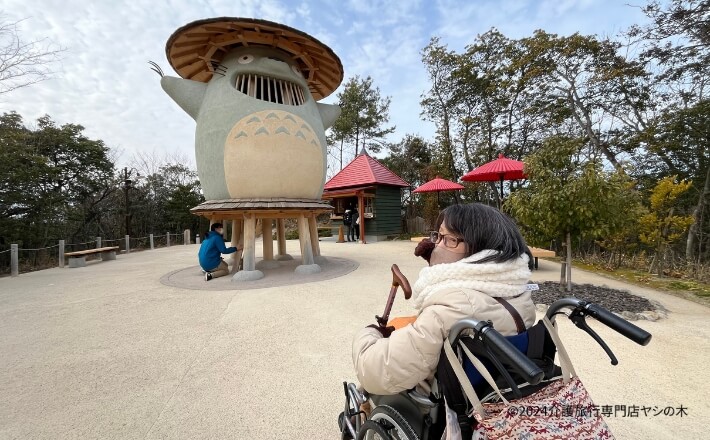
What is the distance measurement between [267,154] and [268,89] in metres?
1.41

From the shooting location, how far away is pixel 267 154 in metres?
5.79

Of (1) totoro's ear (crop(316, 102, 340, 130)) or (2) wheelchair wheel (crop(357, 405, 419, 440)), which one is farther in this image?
(1) totoro's ear (crop(316, 102, 340, 130))

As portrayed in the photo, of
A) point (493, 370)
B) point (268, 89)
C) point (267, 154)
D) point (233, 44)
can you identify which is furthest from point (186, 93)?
point (493, 370)

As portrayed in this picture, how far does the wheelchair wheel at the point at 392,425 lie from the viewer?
1136 millimetres

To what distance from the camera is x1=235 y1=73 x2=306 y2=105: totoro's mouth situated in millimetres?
6117

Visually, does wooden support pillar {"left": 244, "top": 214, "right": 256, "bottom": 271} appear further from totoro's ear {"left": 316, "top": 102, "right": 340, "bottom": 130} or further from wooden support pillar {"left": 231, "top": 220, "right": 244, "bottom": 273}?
totoro's ear {"left": 316, "top": 102, "right": 340, "bottom": 130}

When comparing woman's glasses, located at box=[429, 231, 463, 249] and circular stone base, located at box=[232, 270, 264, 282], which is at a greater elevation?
woman's glasses, located at box=[429, 231, 463, 249]

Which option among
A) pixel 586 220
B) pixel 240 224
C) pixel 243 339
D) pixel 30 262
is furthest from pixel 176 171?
pixel 586 220

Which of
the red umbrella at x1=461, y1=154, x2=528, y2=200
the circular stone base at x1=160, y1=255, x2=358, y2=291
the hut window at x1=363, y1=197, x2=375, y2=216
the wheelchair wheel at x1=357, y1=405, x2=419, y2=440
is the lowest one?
the circular stone base at x1=160, y1=255, x2=358, y2=291

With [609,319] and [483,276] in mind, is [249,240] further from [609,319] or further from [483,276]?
[609,319]

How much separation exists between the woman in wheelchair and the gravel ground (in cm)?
356

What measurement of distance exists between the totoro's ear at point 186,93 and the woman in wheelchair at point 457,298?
6694 mm

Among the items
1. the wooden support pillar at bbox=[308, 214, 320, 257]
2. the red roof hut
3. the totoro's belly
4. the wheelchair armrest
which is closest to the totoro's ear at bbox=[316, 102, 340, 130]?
the totoro's belly

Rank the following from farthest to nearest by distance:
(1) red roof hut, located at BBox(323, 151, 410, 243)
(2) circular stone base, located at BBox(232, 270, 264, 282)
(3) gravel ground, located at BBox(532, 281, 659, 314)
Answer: (1) red roof hut, located at BBox(323, 151, 410, 243)
(2) circular stone base, located at BBox(232, 270, 264, 282)
(3) gravel ground, located at BBox(532, 281, 659, 314)
